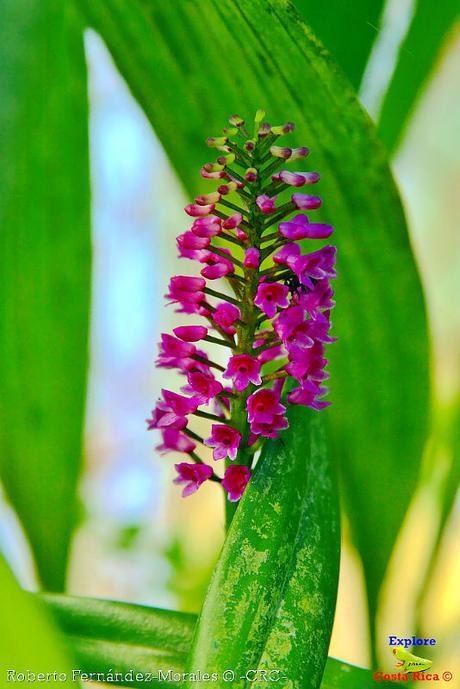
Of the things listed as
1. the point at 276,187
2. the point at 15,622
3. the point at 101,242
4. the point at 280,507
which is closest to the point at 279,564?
the point at 280,507

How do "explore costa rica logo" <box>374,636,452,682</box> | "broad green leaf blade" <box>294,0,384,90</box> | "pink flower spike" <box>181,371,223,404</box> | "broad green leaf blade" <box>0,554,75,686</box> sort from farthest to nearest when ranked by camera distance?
"broad green leaf blade" <box>294,0,384,90</box>
"explore costa rica logo" <box>374,636,452,682</box>
"pink flower spike" <box>181,371,223,404</box>
"broad green leaf blade" <box>0,554,75,686</box>

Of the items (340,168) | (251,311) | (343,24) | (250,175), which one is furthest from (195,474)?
(343,24)

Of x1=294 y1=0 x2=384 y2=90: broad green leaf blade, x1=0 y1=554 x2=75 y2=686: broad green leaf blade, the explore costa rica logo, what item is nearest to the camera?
x1=0 y1=554 x2=75 y2=686: broad green leaf blade

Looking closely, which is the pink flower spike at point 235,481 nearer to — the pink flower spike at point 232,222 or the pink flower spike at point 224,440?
the pink flower spike at point 224,440

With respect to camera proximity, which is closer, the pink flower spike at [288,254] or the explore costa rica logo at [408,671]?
the pink flower spike at [288,254]

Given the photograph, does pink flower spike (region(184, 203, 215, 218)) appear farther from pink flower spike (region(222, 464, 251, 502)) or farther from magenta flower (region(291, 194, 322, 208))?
pink flower spike (region(222, 464, 251, 502))

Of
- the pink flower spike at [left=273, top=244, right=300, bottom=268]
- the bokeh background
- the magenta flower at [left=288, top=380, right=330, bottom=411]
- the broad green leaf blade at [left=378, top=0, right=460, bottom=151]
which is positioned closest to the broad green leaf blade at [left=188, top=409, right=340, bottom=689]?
the magenta flower at [left=288, top=380, right=330, bottom=411]

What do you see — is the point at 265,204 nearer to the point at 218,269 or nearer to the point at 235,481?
the point at 218,269

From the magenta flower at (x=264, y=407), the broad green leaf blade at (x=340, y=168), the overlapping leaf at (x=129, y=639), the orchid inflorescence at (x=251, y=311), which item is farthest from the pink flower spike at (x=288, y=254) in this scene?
the overlapping leaf at (x=129, y=639)
